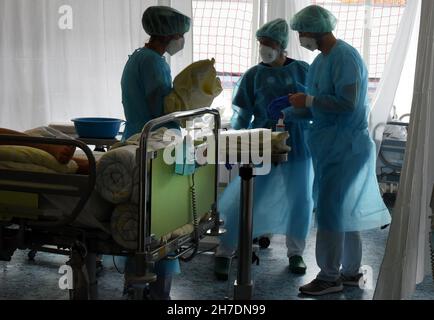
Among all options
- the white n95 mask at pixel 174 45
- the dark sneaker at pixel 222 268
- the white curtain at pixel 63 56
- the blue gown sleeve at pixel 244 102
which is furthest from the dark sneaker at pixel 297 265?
the white curtain at pixel 63 56

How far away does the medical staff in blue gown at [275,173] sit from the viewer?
12.2 ft

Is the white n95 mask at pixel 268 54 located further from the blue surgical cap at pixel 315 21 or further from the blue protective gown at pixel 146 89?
the blue protective gown at pixel 146 89

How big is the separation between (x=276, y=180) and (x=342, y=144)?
570mm

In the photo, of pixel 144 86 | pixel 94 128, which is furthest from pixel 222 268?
pixel 144 86

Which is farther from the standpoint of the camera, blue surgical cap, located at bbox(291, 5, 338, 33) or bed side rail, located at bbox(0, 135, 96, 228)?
blue surgical cap, located at bbox(291, 5, 338, 33)

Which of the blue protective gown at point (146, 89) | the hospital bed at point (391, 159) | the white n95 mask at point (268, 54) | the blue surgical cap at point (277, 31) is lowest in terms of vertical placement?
the hospital bed at point (391, 159)

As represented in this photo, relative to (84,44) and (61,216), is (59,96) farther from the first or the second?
(61,216)

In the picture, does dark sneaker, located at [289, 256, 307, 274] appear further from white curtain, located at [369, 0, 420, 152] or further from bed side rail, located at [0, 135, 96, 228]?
bed side rail, located at [0, 135, 96, 228]

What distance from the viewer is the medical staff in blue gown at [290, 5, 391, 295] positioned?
331cm

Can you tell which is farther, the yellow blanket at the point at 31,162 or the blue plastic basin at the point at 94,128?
the blue plastic basin at the point at 94,128

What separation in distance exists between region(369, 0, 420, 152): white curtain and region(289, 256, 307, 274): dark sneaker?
81cm

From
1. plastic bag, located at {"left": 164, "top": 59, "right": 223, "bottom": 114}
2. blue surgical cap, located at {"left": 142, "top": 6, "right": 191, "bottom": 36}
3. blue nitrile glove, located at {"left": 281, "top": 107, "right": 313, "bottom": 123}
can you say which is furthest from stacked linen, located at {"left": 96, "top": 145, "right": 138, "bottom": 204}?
blue nitrile glove, located at {"left": 281, "top": 107, "right": 313, "bottom": 123}

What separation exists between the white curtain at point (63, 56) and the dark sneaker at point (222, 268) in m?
1.33

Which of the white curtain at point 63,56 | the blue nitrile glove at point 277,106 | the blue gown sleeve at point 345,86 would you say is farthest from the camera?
the white curtain at point 63,56
